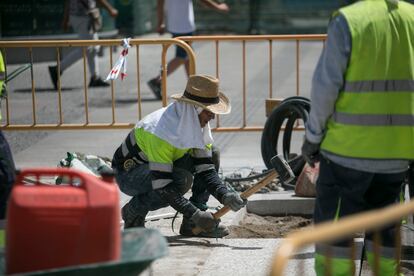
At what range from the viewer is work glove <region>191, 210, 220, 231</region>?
255 inches

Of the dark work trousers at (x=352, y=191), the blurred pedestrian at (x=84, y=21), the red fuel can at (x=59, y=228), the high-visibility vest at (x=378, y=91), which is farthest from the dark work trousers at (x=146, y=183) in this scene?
the blurred pedestrian at (x=84, y=21)

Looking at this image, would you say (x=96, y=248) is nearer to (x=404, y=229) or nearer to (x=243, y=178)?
(x=404, y=229)

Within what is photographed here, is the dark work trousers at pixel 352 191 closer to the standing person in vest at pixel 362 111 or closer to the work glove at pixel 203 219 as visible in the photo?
the standing person in vest at pixel 362 111

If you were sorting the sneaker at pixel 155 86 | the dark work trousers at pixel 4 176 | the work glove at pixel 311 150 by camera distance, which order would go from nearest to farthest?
1. the work glove at pixel 311 150
2. the dark work trousers at pixel 4 176
3. the sneaker at pixel 155 86

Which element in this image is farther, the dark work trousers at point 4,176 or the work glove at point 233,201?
the work glove at point 233,201

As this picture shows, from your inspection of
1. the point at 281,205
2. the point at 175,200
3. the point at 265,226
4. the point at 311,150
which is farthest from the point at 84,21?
the point at 311,150

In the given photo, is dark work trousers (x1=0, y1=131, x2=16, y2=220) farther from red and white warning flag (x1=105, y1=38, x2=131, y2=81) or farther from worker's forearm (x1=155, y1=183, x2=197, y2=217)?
red and white warning flag (x1=105, y1=38, x2=131, y2=81)

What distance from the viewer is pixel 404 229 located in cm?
633

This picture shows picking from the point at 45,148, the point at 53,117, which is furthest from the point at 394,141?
the point at 53,117

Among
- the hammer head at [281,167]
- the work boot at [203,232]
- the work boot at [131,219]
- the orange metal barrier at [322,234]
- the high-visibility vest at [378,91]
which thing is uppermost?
the high-visibility vest at [378,91]

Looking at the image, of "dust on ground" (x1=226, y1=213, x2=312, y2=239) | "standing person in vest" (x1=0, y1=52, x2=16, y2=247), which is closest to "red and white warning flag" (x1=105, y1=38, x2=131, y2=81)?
"dust on ground" (x1=226, y1=213, x2=312, y2=239)

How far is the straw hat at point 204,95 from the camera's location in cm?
637

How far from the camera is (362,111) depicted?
495cm

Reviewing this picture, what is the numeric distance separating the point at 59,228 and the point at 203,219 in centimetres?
259
